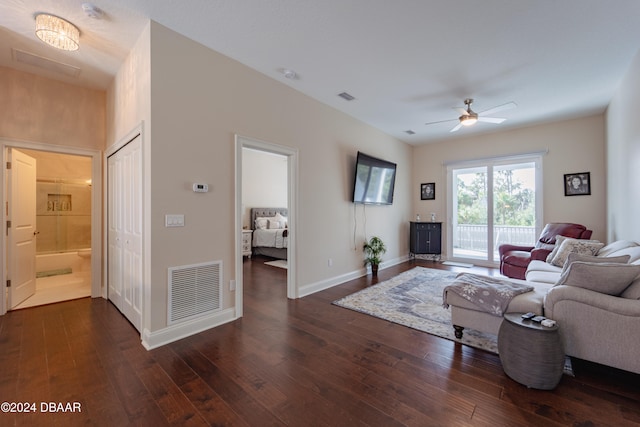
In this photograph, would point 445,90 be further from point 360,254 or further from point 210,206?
point 210,206

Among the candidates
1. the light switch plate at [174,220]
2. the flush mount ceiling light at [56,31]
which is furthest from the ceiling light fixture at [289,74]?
the light switch plate at [174,220]

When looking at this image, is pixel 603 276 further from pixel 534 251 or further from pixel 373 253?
pixel 373 253

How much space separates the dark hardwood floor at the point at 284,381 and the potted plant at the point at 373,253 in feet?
7.43

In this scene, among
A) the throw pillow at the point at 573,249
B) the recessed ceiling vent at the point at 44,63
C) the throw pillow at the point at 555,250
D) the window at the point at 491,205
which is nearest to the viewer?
the recessed ceiling vent at the point at 44,63

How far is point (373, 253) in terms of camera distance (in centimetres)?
525

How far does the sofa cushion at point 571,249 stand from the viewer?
3617mm

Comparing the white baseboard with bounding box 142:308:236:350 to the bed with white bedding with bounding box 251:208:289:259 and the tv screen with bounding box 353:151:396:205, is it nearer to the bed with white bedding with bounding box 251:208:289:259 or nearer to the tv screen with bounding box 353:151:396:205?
the tv screen with bounding box 353:151:396:205

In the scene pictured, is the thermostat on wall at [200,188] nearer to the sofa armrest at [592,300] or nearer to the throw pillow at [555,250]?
the sofa armrest at [592,300]

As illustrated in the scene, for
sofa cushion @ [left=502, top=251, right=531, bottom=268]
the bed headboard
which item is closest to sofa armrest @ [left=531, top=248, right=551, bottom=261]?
sofa cushion @ [left=502, top=251, right=531, bottom=268]

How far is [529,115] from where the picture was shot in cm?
495

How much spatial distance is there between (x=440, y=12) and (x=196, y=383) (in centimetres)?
363

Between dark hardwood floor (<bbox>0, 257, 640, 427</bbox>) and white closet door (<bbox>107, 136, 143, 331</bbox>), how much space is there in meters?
0.38

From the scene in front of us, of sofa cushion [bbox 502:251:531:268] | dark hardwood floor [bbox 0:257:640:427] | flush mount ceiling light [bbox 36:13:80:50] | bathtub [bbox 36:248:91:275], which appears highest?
flush mount ceiling light [bbox 36:13:80:50]

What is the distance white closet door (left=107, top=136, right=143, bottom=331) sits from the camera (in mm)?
2795
